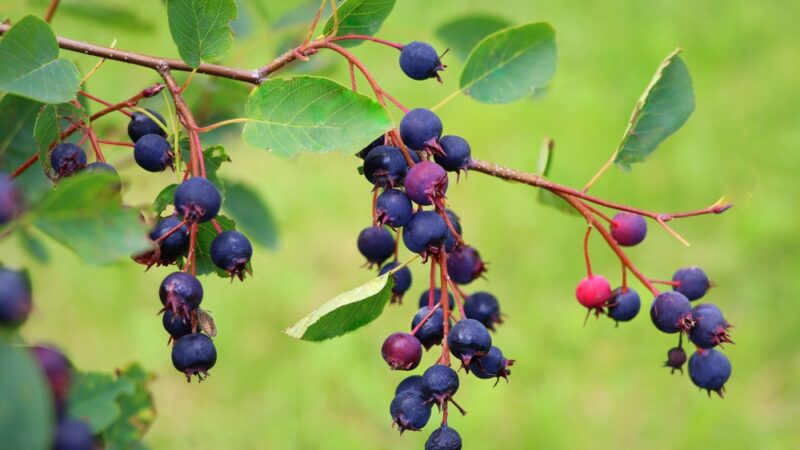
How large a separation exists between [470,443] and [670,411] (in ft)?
2.36

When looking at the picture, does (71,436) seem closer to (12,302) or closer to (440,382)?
(12,302)

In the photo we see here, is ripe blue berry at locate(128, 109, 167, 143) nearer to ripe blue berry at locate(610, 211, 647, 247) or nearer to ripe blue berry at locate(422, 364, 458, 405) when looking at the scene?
ripe blue berry at locate(422, 364, 458, 405)

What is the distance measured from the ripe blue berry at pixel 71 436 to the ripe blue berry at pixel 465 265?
25.6 inches

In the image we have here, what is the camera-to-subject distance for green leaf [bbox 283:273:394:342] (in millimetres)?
1001

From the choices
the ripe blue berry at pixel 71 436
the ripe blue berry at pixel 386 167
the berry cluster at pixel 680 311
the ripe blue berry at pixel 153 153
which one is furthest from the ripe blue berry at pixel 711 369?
the ripe blue berry at pixel 71 436

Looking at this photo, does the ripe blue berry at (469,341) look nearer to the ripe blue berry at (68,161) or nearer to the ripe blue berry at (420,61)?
the ripe blue berry at (420,61)

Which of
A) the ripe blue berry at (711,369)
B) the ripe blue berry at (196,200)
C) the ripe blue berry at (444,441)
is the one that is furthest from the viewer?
the ripe blue berry at (711,369)

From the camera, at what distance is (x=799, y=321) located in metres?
3.38

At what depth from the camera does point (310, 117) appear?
99cm

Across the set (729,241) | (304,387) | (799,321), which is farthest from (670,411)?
(304,387)

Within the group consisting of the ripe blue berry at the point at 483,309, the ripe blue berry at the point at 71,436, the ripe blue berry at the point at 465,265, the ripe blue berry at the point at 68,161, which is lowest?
the ripe blue berry at the point at 483,309

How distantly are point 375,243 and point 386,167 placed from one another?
270 millimetres

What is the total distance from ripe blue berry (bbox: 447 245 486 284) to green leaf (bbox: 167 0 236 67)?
0.41m

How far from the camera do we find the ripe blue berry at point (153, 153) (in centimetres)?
99
